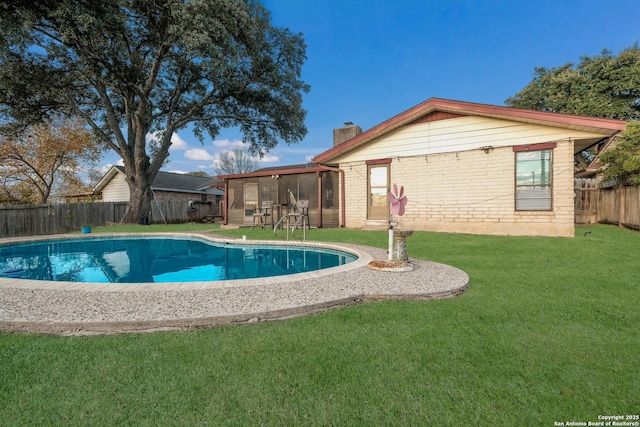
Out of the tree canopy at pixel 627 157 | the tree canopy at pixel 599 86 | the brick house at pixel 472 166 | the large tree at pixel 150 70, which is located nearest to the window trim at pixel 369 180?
the brick house at pixel 472 166

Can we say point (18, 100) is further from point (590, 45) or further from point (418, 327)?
point (590, 45)

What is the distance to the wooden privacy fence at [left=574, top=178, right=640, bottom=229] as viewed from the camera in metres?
9.83

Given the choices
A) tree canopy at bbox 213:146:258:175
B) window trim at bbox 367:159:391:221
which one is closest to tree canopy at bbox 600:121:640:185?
window trim at bbox 367:159:391:221

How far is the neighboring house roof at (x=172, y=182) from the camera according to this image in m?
22.4

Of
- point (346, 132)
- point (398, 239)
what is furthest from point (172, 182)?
point (398, 239)

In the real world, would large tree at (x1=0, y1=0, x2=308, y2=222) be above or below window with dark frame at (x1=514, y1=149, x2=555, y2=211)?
above

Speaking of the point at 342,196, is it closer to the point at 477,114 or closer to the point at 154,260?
the point at 477,114

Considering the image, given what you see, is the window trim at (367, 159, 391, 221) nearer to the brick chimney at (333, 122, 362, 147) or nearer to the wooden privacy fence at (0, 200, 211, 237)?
the brick chimney at (333, 122, 362, 147)

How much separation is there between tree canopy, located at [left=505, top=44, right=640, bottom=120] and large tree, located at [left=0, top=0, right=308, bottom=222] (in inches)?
710

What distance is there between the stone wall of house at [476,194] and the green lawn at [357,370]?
604cm

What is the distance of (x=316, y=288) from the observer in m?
3.93

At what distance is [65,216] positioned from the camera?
47.0 ft

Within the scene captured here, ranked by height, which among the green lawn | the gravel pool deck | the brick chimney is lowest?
the green lawn

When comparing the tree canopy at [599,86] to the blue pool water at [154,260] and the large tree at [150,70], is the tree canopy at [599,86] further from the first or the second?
the blue pool water at [154,260]
